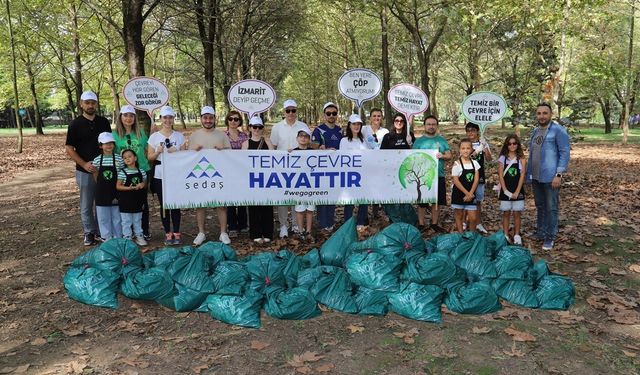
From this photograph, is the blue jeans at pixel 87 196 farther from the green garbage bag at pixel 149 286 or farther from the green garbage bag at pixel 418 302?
the green garbage bag at pixel 418 302

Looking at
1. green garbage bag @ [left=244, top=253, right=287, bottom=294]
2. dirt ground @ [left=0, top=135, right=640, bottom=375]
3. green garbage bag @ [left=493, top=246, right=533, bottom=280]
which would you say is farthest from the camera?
A: green garbage bag @ [left=493, top=246, right=533, bottom=280]

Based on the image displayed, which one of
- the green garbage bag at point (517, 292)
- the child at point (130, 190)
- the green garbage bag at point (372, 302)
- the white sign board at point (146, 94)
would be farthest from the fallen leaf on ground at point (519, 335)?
the white sign board at point (146, 94)

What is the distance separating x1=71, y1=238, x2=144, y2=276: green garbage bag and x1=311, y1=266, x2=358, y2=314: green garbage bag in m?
2.11

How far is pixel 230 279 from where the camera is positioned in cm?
496

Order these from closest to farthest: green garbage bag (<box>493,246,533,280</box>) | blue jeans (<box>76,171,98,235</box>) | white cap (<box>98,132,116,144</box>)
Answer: green garbage bag (<box>493,246,533,280</box>) < white cap (<box>98,132,116,144</box>) < blue jeans (<box>76,171,98,235</box>)

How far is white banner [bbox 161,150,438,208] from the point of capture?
6.63 metres

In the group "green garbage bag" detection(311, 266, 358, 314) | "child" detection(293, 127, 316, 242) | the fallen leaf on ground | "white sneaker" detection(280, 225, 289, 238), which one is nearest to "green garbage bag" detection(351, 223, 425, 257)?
"green garbage bag" detection(311, 266, 358, 314)

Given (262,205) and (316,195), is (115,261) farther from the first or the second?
(316,195)

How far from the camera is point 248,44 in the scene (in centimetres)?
2620

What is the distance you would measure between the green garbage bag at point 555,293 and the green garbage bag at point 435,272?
2.62ft

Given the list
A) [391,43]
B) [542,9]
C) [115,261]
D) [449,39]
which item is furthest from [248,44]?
[115,261]

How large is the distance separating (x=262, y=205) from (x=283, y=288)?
2.06 m

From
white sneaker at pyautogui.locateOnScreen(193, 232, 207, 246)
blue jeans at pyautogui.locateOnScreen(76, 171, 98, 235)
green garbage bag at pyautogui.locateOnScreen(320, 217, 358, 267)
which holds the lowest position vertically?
white sneaker at pyautogui.locateOnScreen(193, 232, 207, 246)

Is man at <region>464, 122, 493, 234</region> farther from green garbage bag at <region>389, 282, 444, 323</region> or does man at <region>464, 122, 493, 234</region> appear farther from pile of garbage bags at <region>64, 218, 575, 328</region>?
green garbage bag at <region>389, 282, 444, 323</region>
